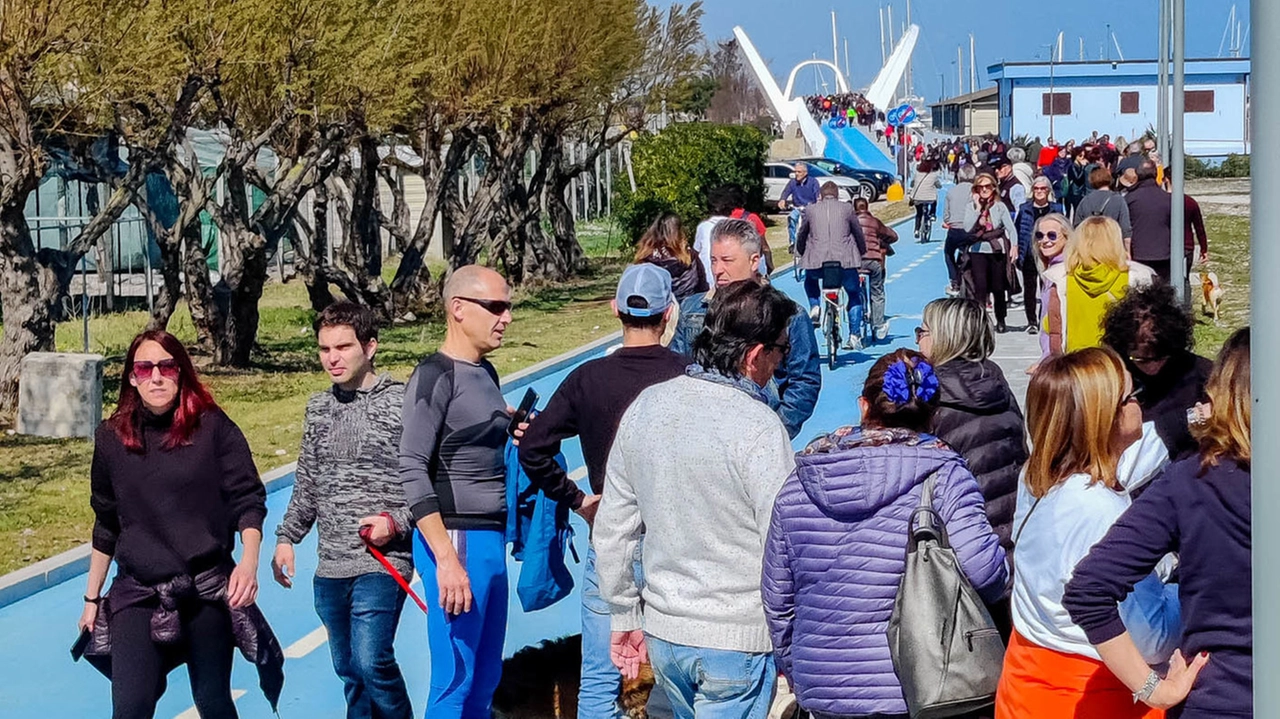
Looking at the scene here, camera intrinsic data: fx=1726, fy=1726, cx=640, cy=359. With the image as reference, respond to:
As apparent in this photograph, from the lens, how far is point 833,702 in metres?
4.34

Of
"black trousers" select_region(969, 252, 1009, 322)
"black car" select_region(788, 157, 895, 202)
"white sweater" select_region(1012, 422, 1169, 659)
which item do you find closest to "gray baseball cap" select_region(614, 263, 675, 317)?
"white sweater" select_region(1012, 422, 1169, 659)

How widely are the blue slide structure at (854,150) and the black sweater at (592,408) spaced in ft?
185

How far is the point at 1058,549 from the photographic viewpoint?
13.6 feet

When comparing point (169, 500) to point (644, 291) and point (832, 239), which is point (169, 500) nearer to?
point (644, 291)

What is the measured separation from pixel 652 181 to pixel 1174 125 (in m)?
22.6

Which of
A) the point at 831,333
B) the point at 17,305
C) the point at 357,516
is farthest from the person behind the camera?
the point at 831,333

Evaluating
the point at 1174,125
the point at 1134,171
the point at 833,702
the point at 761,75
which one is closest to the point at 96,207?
the point at 1134,171

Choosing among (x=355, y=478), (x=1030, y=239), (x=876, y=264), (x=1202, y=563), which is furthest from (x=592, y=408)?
(x=1030, y=239)

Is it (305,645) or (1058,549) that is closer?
(1058,549)

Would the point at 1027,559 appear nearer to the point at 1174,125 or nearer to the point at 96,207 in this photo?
the point at 1174,125

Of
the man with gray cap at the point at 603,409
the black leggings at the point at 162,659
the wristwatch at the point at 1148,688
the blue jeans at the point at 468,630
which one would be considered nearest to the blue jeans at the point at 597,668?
the man with gray cap at the point at 603,409

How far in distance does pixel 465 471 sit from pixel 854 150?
6042 centimetres

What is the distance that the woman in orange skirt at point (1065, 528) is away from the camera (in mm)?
4133

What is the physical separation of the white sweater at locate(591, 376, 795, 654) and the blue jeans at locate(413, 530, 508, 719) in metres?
1.06
